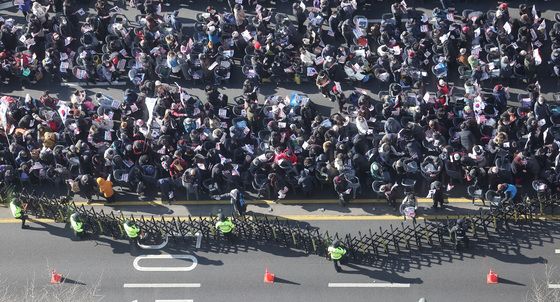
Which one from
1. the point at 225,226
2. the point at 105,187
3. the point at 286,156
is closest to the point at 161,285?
the point at 225,226

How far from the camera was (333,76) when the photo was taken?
Result: 35.5 m

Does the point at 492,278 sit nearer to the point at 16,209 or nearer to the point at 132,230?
the point at 132,230

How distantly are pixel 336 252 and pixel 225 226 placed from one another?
382 centimetres

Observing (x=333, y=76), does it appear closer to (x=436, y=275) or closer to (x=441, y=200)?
(x=441, y=200)

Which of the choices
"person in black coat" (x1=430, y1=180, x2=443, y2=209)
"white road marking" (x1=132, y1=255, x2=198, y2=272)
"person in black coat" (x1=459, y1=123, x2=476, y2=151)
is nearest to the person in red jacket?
"white road marking" (x1=132, y1=255, x2=198, y2=272)

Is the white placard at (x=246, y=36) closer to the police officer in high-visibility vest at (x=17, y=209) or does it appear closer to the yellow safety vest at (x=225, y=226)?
the yellow safety vest at (x=225, y=226)

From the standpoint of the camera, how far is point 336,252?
95.6 feet

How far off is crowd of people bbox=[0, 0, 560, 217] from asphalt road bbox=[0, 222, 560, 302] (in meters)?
2.06

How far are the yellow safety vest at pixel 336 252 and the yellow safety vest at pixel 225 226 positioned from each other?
11.2ft

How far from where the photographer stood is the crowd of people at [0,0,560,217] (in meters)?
31.6

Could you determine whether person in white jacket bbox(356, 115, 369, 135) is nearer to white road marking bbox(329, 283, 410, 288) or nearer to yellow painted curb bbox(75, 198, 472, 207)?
yellow painted curb bbox(75, 198, 472, 207)

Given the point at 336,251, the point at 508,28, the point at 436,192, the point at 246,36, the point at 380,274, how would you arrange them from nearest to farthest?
the point at 336,251, the point at 380,274, the point at 436,192, the point at 508,28, the point at 246,36

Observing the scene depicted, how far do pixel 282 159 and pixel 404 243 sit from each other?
5017 millimetres

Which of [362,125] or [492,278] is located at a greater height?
[362,125]
